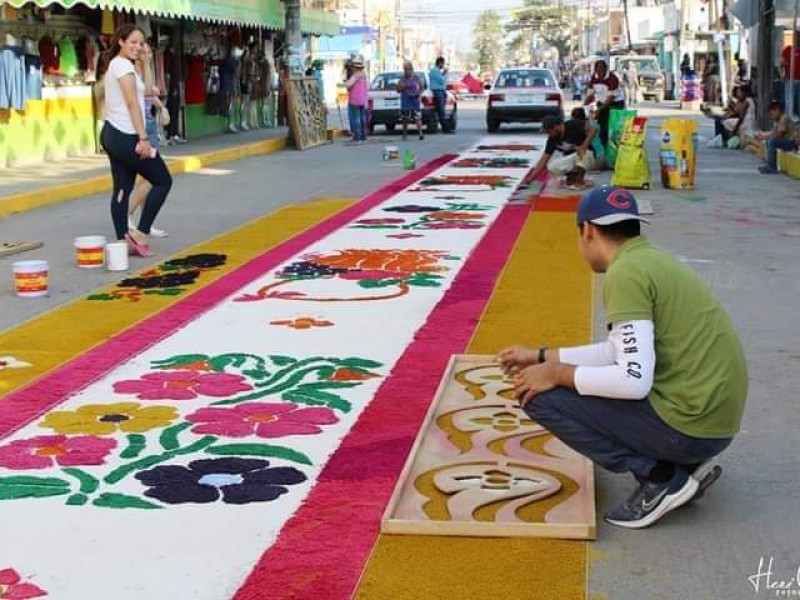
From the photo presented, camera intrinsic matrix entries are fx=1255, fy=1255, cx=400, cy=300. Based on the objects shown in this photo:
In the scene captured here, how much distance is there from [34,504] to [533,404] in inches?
76.5

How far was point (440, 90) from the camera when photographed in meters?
30.4

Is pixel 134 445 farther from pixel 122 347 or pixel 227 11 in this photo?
pixel 227 11

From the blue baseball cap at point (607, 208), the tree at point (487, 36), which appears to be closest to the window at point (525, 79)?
the blue baseball cap at point (607, 208)

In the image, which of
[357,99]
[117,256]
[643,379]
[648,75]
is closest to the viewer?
[643,379]

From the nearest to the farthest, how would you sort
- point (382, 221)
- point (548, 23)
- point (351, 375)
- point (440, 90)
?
point (351, 375) → point (382, 221) → point (440, 90) → point (548, 23)

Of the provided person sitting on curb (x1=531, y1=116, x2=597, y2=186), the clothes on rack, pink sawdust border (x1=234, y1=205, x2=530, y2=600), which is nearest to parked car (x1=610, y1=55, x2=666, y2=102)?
person sitting on curb (x1=531, y1=116, x2=597, y2=186)

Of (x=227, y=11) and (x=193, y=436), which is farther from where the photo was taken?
(x=227, y=11)

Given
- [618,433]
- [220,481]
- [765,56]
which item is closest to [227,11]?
[765,56]

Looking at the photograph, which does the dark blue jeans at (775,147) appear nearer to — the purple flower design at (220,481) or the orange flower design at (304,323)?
the orange flower design at (304,323)

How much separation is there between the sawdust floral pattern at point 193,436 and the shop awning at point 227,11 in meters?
11.3

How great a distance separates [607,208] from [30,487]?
2510 millimetres

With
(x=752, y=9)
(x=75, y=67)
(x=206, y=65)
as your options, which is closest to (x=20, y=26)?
(x=75, y=67)

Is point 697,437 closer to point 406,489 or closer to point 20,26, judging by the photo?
point 406,489

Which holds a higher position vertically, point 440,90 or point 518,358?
point 440,90
